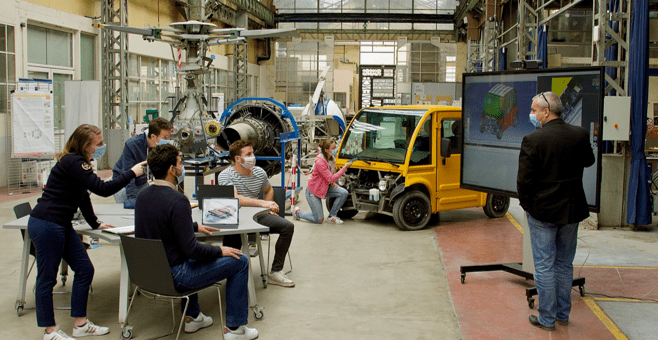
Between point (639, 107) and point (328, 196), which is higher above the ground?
point (639, 107)

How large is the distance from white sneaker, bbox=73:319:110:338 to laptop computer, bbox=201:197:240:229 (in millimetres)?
1111

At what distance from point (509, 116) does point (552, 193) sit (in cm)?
154

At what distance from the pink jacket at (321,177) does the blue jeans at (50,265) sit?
4.58 m

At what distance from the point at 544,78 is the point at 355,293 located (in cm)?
267

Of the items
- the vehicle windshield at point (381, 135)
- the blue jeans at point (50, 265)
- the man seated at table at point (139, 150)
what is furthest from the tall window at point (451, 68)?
the blue jeans at point (50, 265)

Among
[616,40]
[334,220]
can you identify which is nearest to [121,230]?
[334,220]

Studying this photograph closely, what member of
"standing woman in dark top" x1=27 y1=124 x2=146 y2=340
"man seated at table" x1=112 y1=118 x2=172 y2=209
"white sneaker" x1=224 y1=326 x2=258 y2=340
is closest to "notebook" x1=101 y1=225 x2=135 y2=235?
"standing woman in dark top" x1=27 y1=124 x2=146 y2=340

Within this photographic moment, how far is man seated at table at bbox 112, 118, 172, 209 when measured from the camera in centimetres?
608

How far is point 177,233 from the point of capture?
402 centimetres

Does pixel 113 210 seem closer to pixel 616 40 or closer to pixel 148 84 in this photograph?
pixel 616 40

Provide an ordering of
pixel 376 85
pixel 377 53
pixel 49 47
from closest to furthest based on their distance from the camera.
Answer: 1. pixel 49 47
2. pixel 376 85
3. pixel 377 53

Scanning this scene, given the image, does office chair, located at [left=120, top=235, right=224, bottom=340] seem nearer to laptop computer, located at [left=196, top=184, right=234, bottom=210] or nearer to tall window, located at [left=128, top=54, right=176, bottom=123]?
laptop computer, located at [left=196, top=184, right=234, bottom=210]

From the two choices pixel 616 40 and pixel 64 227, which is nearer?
pixel 64 227

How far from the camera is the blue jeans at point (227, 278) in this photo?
4.12 meters
